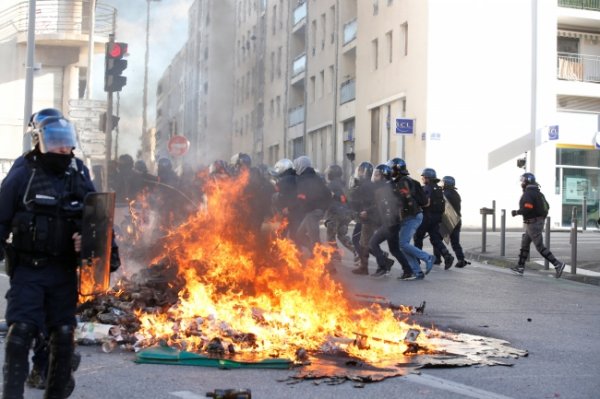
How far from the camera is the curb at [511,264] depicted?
14398mm

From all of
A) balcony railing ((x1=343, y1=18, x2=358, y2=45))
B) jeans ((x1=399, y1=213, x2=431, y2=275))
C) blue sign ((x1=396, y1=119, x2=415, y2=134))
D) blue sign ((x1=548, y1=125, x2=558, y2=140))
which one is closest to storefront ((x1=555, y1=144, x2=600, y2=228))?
blue sign ((x1=548, y1=125, x2=558, y2=140))

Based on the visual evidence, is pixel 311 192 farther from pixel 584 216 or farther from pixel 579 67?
pixel 579 67

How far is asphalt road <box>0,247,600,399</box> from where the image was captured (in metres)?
5.55

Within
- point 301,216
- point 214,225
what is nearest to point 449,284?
point 301,216

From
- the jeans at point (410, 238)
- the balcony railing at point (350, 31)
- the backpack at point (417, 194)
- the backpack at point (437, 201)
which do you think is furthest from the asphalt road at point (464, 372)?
the balcony railing at point (350, 31)

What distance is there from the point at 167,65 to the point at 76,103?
2630 mm

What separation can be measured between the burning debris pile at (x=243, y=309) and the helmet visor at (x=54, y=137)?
227 cm

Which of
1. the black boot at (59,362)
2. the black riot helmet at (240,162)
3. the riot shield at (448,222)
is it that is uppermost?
the black riot helmet at (240,162)

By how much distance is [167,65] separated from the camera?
634 inches

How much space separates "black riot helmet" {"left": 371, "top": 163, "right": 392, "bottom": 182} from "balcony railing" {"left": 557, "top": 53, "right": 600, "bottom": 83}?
21335 millimetres

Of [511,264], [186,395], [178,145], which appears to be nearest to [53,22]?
[178,145]

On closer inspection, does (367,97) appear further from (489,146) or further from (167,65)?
(167,65)

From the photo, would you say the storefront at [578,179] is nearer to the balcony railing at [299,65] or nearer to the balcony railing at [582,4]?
the balcony railing at [582,4]

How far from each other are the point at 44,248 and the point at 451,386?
2702 millimetres
